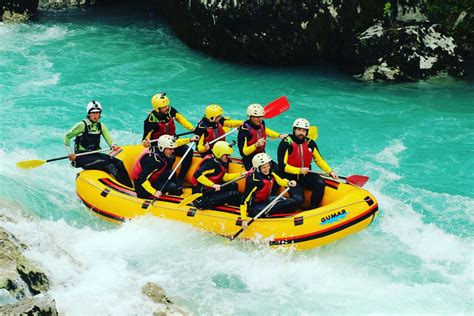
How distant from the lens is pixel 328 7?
47.0 ft

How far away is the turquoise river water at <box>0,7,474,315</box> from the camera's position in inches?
289

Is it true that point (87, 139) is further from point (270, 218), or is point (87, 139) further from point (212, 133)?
point (270, 218)

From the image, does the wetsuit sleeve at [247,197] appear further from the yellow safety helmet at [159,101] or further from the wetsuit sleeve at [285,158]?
the yellow safety helmet at [159,101]

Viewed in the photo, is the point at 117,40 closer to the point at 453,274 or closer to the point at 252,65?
the point at 252,65

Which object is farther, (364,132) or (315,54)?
(315,54)

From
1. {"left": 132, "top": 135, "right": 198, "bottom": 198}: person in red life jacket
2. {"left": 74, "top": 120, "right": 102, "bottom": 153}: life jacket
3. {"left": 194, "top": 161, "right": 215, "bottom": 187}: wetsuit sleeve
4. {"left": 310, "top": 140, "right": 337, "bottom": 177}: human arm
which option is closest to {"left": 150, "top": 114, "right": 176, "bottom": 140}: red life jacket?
{"left": 132, "top": 135, "right": 198, "bottom": 198}: person in red life jacket

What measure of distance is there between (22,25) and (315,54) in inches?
366

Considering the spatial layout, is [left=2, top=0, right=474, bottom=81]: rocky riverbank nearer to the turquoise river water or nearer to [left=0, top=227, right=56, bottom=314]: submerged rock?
the turquoise river water

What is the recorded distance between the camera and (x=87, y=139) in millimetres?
9211

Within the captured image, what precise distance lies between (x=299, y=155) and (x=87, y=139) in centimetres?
314

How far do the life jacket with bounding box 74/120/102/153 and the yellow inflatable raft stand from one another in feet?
1.75

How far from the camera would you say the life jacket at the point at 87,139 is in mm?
9164

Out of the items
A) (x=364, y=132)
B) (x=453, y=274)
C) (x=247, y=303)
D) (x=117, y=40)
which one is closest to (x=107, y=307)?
(x=247, y=303)

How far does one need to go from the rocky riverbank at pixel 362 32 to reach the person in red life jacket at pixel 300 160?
657cm
